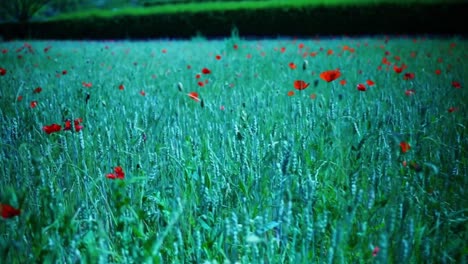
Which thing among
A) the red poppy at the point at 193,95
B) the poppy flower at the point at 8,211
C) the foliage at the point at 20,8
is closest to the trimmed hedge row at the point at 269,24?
the foliage at the point at 20,8

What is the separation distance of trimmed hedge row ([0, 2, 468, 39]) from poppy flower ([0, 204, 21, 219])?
1081 centimetres

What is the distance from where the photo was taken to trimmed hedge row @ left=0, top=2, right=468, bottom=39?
1143 centimetres

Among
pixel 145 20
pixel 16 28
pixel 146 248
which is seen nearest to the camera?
pixel 146 248

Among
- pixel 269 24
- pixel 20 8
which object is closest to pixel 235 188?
pixel 269 24

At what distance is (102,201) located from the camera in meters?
1.52

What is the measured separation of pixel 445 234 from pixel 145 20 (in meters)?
13.5

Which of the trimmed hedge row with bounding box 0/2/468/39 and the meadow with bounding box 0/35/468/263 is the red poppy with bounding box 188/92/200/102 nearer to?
the meadow with bounding box 0/35/468/263

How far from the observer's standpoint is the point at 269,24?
41.8ft

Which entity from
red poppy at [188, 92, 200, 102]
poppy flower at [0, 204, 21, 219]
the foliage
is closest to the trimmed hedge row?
the foliage

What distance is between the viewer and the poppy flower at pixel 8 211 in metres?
0.99

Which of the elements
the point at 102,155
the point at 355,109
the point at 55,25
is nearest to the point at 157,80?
the point at 355,109

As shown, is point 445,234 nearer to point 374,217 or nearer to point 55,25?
point 374,217

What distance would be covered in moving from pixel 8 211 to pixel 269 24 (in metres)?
12.3

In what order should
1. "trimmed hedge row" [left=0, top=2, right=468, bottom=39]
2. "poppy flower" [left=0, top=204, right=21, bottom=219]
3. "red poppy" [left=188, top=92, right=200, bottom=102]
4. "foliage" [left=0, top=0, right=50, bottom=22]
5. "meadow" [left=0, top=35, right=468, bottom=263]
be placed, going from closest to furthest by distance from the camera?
"poppy flower" [left=0, top=204, right=21, bottom=219] → "meadow" [left=0, top=35, right=468, bottom=263] → "red poppy" [left=188, top=92, right=200, bottom=102] → "trimmed hedge row" [left=0, top=2, right=468, bottom=39] → "foliage" [left=0, top=0, right=50, bottom=22]
